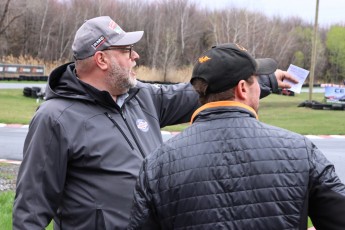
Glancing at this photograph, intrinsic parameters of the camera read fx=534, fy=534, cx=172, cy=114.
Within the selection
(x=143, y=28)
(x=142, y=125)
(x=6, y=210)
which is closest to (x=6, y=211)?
(x=6, y=210)

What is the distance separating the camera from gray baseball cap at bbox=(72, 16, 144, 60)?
3035 mm

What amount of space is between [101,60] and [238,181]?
4.68 feet

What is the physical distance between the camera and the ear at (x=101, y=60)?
119 inches

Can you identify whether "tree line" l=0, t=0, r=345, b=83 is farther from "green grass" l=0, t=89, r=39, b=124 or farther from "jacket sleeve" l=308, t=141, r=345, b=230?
"jacket sleeve" l=308, t=141, r=345, b=230

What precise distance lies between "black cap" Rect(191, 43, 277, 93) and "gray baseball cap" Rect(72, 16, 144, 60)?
104cm

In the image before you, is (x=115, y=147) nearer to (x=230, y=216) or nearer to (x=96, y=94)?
(x=96, y=94)

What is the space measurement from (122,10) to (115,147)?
6687 centimetres

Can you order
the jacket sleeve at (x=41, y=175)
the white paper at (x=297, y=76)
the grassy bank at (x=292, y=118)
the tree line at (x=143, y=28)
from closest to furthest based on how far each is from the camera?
the jacket sleeve at (x=41, y=175) < the white paper at (x=297, y=76) < the grassy bank at (x=292, y=118) < the tree line at (x=143, y=28)

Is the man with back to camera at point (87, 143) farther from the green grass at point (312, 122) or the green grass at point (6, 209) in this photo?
the green grass at point (312, 122)

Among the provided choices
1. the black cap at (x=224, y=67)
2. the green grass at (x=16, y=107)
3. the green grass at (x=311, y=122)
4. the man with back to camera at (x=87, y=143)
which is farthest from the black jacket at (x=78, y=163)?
the green grass at (x=16, y=107)

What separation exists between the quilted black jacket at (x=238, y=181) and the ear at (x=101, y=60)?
113cm

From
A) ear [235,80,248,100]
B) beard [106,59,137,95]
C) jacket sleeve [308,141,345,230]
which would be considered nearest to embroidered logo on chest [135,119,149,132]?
beard [106,59,137,95]

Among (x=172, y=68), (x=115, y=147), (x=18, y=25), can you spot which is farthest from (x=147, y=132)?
(x=18, y=25)

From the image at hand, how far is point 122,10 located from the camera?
68062 millimetres
